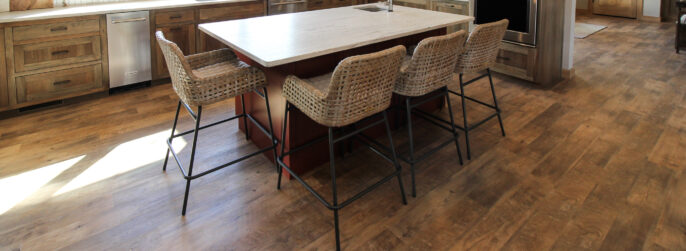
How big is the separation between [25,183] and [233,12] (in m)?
2.52

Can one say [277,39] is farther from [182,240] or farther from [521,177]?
[521,177]

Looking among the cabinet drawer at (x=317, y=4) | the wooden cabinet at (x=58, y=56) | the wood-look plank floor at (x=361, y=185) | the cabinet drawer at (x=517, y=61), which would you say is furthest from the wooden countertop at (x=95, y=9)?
the cabinet drawer at (x=517, y=61)

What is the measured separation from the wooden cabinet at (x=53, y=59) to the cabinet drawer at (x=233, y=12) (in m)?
0.91

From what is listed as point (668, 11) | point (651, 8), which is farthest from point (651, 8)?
point (668, 11)

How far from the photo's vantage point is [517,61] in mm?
4312

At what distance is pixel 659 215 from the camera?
2266 millimetres

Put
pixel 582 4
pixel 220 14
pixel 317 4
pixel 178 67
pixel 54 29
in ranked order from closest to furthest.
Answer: pixel 178 67, pixel 54 29, pixel 220 14, pixel 317 4, pixel 582 4

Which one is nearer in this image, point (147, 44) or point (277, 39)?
point (277, 39)

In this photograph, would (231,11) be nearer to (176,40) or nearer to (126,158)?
(176,40)

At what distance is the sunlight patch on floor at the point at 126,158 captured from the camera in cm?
260

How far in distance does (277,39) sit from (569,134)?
2.20m

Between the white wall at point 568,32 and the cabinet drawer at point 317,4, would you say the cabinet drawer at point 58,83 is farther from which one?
the white wall at point 568,32

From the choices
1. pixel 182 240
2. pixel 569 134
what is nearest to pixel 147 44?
pixel 182 240

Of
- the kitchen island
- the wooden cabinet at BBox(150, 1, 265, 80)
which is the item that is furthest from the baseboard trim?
the wooden cabinet at BBox(150, 1, 265, 80)
